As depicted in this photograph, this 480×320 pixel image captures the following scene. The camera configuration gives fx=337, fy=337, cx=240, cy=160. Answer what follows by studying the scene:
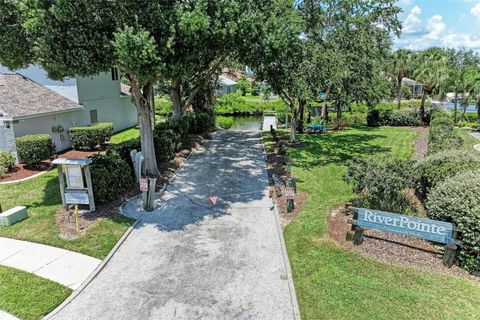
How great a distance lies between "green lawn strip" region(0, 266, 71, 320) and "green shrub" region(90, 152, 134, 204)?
13.0 ft

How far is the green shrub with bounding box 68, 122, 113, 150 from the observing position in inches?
817

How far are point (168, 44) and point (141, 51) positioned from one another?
33.2 inches

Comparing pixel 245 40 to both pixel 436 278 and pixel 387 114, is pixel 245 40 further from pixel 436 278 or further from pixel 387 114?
pixel 387 114

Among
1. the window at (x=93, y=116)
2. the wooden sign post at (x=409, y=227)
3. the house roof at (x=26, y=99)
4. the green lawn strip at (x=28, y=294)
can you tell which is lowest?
the green lawn strip at (x=28, y=294)

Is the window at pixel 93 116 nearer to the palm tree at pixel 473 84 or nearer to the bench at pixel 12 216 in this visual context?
the bench at pixel 12 216

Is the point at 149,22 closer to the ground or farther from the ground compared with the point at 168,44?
farther from the ground

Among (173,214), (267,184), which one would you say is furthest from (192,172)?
(173,214)

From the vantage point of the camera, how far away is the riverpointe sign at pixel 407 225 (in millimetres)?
8164

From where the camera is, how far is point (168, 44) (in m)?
9.95

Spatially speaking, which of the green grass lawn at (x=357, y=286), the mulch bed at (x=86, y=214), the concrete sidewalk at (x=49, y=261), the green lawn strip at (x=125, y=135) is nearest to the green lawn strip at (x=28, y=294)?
the concrete sidewalk at (x=49, y=261)

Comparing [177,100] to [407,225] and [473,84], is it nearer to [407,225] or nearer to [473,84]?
[407,225]

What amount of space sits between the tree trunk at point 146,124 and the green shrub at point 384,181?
27.6 ft

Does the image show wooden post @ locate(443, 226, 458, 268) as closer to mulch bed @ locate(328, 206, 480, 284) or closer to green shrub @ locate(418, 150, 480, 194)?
mulch bed @ locate(328, 206, 480, 284)

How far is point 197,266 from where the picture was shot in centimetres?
853
